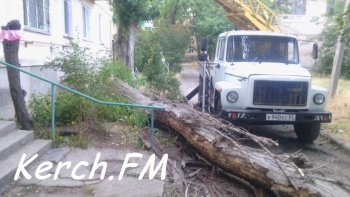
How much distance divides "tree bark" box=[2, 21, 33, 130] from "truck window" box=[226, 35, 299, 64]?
4669mm

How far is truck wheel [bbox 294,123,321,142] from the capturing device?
292 inches

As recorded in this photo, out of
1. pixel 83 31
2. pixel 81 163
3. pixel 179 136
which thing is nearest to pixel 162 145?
pixel 179 136

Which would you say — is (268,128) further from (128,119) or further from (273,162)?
(273,162)

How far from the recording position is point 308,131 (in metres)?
7.53

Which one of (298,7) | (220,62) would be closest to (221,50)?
(220,62)

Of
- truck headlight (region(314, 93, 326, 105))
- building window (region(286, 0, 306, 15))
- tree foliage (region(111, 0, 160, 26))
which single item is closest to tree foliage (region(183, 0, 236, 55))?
building window (region(286, 0, 306, 15))

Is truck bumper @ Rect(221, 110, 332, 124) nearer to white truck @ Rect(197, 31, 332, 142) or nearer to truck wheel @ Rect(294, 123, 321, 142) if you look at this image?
white truck @ Rect(197, 31, 332, 142)

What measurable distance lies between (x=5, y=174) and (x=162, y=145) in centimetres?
271

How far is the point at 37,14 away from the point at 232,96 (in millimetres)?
5507

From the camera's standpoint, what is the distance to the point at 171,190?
444cm

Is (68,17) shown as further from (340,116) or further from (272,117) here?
(340,116)

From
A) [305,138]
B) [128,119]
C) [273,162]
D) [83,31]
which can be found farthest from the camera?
[83,31]

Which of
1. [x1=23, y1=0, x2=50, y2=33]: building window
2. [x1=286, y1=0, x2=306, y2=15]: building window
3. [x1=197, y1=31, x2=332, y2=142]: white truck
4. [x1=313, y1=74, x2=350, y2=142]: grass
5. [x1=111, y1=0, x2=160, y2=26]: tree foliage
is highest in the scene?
[x1=286, y1=0, x2=306, y2=15]: building window

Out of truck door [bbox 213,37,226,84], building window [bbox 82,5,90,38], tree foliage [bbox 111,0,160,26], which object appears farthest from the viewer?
building window [bbox 82,5,90,38]
